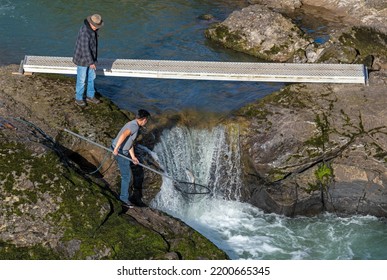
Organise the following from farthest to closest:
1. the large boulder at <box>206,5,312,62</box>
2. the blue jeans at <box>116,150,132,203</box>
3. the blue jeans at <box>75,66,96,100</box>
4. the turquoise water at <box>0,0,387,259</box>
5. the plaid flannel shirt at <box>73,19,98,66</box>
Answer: the large boulder at <box>206,5,312,62</box> → the blue jeans at <box>75,66,96,100</box> → the plaid flannel shirt at <box>73,19,98,66</box> → the turquoise water at <box>0,0,387,259</box> → the blue jeans at <box>116,150,132,203</box>

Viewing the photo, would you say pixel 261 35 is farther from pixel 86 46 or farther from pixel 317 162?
pixel 86 46

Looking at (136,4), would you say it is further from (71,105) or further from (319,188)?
(319,188)

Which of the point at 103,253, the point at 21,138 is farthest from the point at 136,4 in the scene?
the point at 103,253

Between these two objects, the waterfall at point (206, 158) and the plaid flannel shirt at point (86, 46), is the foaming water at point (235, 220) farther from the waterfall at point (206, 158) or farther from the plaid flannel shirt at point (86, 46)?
the plaid flannel shirt at point (86, 46)

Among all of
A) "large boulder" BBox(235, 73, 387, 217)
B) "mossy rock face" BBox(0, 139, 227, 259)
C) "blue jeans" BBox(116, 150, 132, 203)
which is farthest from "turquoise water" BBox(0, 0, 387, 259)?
"mossy rock face" BBox(0, 139, 227, 259)

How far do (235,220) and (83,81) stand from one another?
15.7 feet

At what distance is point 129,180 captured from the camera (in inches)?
547

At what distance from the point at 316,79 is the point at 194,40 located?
630cm

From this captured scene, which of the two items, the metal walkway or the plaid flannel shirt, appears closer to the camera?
the plaid flannel shirt

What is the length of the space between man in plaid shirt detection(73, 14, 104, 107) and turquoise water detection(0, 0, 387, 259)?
155cm

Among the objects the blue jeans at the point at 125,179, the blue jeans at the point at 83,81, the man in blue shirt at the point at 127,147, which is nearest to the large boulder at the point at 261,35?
the blue jeans at the point at 83,81

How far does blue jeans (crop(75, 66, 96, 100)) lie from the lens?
15.7 metres

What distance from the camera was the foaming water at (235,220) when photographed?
47.8ft

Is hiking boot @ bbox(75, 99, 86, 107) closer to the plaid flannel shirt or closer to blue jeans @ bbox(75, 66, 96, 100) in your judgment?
blue jeans @ bbox(75, 66, 96, 100)
